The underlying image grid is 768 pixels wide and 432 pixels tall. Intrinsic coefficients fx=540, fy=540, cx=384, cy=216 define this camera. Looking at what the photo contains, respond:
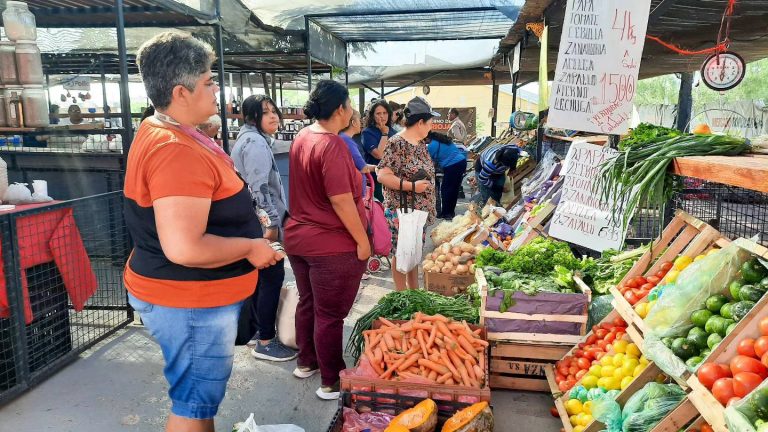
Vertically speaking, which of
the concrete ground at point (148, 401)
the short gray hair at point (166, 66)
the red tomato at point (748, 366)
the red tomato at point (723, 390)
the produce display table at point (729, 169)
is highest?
the short gray hair at point (166, 66)

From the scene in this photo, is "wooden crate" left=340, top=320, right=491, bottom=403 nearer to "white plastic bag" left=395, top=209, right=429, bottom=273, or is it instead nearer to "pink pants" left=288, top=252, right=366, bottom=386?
"pink pants" left=288, top=252, right=366, bottom=386

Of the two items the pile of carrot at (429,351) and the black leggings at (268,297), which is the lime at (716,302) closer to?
the pile of carrot at (429,351)

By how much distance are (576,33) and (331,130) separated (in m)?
1.88

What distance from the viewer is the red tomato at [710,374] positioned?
→ 1981 millimetres

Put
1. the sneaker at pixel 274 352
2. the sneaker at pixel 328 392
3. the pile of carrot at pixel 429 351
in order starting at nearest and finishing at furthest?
the pile of carrot at pixel 429 351
the sneaker at pixel 328 392
the sneaker at pixel 274 352

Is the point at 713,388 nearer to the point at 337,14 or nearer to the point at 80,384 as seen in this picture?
the point at 80,384

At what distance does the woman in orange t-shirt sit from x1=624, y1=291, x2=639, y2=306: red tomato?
206 centimetres

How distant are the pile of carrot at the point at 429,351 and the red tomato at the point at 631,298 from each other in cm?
85

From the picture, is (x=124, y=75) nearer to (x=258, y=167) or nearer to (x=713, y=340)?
(x=258, y=167)

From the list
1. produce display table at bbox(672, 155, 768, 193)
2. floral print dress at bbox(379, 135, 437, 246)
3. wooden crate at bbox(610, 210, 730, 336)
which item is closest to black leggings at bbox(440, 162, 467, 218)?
floral print dress at bbox(379, 135, 437, 246)

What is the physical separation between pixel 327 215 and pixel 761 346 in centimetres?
214

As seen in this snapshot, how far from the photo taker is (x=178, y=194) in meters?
1.82

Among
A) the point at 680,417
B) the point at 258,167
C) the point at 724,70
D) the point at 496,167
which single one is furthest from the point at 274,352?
the point at 496,167

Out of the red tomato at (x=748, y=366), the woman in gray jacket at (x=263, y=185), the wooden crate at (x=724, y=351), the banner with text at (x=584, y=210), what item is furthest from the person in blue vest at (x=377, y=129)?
the red tomato at (x=748, y=366)
